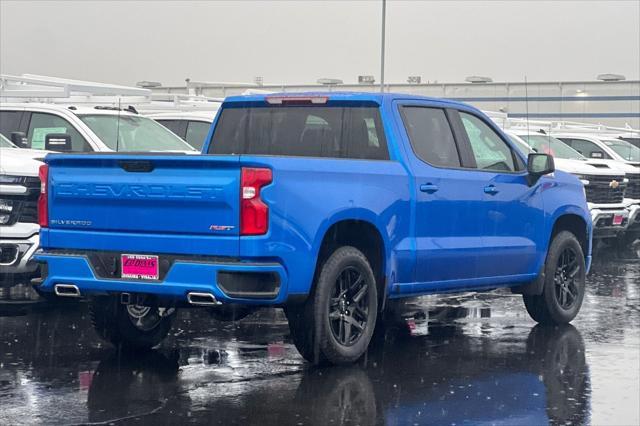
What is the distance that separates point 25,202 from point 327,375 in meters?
4.10

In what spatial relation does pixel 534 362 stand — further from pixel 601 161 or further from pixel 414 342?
pixel 601 161

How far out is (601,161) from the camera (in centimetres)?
1948

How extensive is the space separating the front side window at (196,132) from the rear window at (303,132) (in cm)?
729

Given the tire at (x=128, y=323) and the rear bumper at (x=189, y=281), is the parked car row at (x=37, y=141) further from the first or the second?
the rear bumper at (x=189, y=281)

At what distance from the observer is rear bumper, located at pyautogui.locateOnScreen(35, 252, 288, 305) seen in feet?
26.5

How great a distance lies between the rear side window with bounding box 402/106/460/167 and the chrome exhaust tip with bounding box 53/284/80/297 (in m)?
2.70

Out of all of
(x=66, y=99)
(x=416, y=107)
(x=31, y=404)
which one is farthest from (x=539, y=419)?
(x=66, y=99)

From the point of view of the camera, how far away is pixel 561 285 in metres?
11.4

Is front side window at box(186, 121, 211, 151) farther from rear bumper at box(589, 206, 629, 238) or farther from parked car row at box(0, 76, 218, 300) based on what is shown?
rear bumper at box(589, 206, 629, 238)

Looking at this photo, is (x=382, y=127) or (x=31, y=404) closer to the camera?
(x=31, y=404)

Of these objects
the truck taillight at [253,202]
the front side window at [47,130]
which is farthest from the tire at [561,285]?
the front side window at [47,130]

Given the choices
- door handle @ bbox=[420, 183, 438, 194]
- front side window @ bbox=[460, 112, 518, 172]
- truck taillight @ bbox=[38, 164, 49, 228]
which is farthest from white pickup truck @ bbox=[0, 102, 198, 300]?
door handle @ bbox=[420, 183, 438, 194]

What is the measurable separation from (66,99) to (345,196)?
9369 millimetres

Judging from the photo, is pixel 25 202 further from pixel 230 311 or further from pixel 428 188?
pixel 428 188
